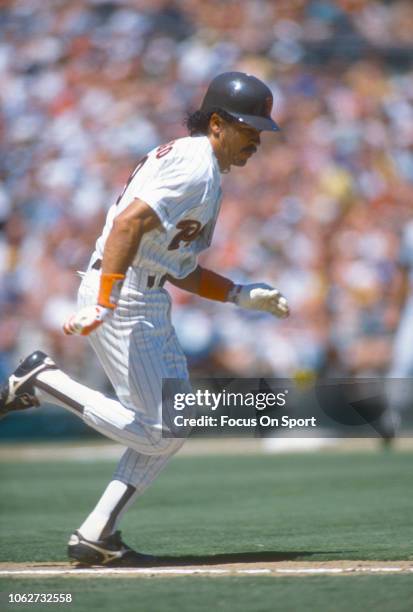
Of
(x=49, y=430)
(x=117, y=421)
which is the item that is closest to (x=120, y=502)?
(x=117, y=421)

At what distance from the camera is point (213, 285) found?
4.45m

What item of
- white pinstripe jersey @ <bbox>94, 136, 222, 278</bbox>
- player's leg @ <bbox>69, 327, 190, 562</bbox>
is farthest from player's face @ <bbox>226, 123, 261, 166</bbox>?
player's leg @ <bbox>69, 327, 190, 562</bbox>

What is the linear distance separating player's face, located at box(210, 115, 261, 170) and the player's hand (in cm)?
83

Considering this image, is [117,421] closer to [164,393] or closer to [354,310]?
[164,393]

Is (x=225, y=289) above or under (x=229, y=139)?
under

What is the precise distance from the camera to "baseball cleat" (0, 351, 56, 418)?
405 centimetres

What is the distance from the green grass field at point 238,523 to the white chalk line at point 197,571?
114 millimetres

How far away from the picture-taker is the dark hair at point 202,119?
4.10 meters

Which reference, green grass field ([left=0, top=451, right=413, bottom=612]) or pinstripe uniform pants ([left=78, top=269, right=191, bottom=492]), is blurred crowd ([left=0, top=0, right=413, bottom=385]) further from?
pinstripe uniform pants ([left=78, top=269, right=191, bottom=492])

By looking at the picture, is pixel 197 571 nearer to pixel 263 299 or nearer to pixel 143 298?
pixel 143 298

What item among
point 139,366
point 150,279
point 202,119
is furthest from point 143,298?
point 202,119

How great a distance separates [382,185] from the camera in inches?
479

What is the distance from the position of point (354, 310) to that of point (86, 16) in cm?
477

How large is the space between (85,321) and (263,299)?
0.88 metres
